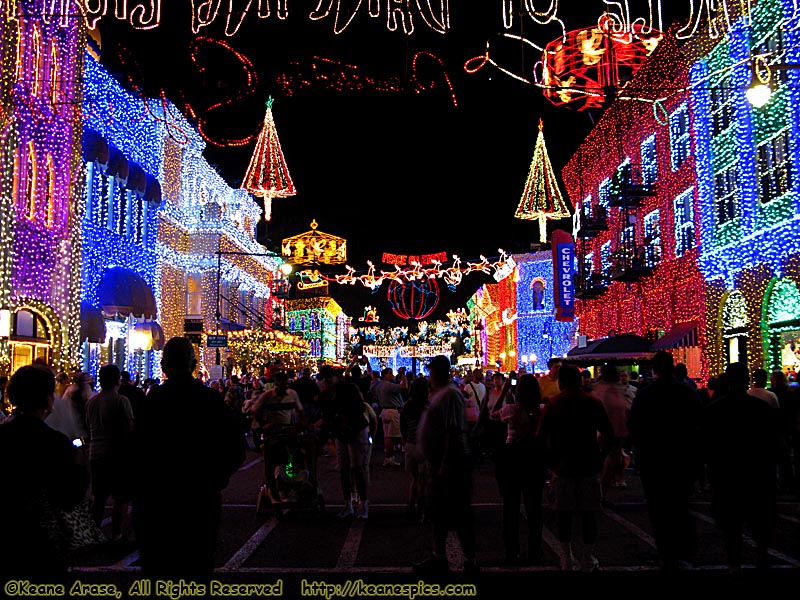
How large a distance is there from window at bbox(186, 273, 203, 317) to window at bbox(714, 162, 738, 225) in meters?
25.3

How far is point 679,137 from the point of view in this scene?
2766 cm

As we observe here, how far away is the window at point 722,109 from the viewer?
75.5 feet

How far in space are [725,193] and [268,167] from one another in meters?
18.5

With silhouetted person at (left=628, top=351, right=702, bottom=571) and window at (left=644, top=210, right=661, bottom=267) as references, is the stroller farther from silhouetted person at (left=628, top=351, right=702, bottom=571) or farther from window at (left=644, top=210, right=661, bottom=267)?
window at (left=644, top=210, right=661, bottom=267)

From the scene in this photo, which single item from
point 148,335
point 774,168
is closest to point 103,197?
point 148,335

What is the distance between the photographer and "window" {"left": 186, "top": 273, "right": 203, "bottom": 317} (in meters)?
41.4

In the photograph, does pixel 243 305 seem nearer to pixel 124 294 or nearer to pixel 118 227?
pixel 118 227

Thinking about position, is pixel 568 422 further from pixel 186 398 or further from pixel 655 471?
pixel 186 398

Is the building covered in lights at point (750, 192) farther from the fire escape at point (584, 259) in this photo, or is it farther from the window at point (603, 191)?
the window at point (603, 191)

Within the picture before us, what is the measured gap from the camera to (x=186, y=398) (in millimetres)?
5188

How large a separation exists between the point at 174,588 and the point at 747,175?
2016cm

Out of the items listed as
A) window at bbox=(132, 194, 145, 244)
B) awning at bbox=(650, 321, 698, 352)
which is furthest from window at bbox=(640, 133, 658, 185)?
window at bbox=(132, 194, 145, 244)

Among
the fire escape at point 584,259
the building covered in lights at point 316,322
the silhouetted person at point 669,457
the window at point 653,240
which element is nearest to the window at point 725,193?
the window at point 653,240

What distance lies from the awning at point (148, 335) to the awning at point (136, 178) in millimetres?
4704
